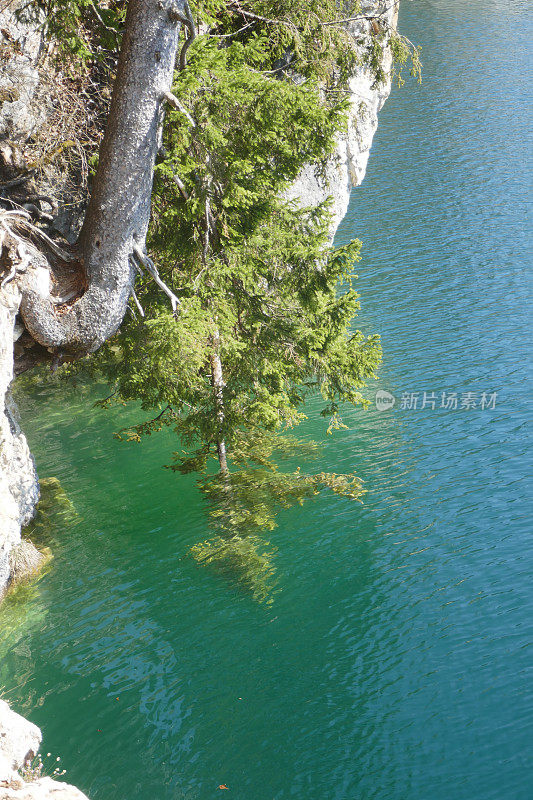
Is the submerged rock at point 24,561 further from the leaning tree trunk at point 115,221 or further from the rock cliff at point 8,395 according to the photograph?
the leaning tree trunk at point 115,221

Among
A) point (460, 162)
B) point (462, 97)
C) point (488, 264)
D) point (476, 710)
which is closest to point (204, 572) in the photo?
point (476, 710)

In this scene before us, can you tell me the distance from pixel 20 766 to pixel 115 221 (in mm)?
6655

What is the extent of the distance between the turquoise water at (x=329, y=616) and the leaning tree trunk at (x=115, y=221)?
389 cm

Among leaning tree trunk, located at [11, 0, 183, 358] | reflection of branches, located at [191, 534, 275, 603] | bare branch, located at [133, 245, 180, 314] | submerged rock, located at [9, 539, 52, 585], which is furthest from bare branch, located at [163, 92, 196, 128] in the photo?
submerged rock, located at [9, 539, 52, 585]

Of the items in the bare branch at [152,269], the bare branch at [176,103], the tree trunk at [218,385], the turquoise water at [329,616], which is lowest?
the turquoise water at [329,616]

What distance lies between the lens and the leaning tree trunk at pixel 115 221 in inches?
388

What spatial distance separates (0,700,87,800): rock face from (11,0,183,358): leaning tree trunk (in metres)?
5.15

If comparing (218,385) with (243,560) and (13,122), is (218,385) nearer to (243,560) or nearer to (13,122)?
(243,560)

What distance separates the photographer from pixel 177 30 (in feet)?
32.6

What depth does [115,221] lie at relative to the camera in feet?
33.9

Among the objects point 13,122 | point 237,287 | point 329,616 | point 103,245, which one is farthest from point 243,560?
point 13,122

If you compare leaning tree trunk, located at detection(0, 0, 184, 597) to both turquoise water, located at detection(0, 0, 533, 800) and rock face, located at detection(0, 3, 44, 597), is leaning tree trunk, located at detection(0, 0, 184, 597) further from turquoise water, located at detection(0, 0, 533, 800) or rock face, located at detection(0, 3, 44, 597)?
turquoise water, located at detection(0, 0, 533, 800)

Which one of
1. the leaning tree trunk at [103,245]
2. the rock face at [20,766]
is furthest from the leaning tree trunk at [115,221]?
the rock face at [20,766]

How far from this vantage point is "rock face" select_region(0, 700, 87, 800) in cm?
568
